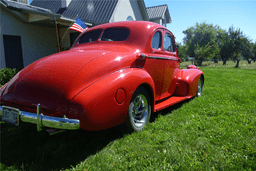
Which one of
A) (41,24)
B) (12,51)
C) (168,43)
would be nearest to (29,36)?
(41,24)

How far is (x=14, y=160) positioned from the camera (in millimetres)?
2238

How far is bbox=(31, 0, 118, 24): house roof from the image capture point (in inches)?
515

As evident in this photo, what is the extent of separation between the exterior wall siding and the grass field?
739 cm

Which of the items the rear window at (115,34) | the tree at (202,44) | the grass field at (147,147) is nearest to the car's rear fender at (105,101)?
the grass field at (147,147)

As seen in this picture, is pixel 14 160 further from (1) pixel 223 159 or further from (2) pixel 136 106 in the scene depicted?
(1) pixel 223 159

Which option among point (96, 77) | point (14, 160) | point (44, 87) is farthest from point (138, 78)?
point (14, 160)

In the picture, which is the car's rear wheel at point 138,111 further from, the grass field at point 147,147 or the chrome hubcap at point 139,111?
the grass field at point 147,147

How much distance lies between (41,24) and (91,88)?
9747 millimetres

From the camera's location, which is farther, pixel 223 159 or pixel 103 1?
pixel 103 1

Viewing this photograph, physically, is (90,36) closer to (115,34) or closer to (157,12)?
(115,34)

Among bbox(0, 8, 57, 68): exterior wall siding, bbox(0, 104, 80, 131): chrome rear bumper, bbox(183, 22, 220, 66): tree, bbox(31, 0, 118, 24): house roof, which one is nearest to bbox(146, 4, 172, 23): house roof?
bbox(31, 0, 118, 24): house roof

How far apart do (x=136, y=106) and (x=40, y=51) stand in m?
9.53

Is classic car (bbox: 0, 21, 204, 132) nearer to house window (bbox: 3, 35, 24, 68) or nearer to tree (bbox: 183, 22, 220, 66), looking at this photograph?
house window (bbox: 3, 35, 24, 68)

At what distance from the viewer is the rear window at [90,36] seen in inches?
145
